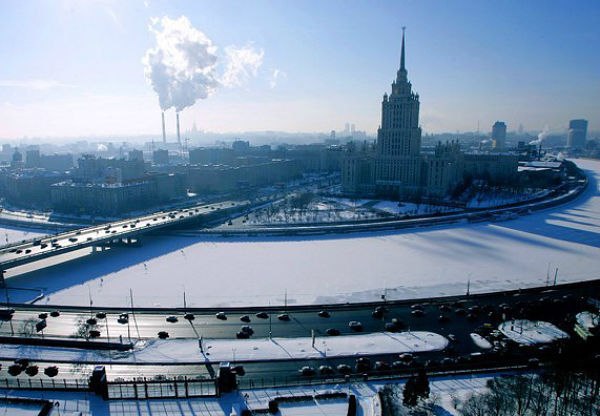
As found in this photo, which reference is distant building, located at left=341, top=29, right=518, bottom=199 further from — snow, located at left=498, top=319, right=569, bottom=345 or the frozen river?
snow, located at left=498, top=319, right=569, bottom=345

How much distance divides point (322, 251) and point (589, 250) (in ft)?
88.5

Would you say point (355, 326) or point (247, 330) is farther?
point (355, 326)

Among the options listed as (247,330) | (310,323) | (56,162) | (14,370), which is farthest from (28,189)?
(310,323)

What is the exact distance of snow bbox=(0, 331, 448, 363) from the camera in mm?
21828

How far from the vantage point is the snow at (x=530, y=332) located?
23500mm

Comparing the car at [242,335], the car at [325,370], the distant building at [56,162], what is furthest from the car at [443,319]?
the distant building at [56,162]

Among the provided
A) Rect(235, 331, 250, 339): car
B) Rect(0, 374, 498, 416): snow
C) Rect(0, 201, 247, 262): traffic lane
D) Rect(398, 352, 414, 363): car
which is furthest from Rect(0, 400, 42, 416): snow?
Rect(0, 201, 247, 262): traffic lane

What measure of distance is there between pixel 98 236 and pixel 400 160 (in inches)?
2160

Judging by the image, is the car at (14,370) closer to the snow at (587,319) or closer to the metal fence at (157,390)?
the metal fence at (157,390)

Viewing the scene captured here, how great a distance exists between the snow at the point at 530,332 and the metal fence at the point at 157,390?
1732 centimetres

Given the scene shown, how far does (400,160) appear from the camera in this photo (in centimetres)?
7900

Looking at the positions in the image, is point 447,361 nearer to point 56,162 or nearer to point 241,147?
point 56,162

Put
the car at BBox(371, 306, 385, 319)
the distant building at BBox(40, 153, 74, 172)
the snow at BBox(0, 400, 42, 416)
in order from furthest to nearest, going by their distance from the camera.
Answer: the distant building at BBox(40, 153, 74, 172) < the car at BBox(371, 306, 385, 319) < the snow at BBox(0, 400, 42, 416)

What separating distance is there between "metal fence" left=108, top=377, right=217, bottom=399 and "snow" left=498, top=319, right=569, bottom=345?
56.8 feet
